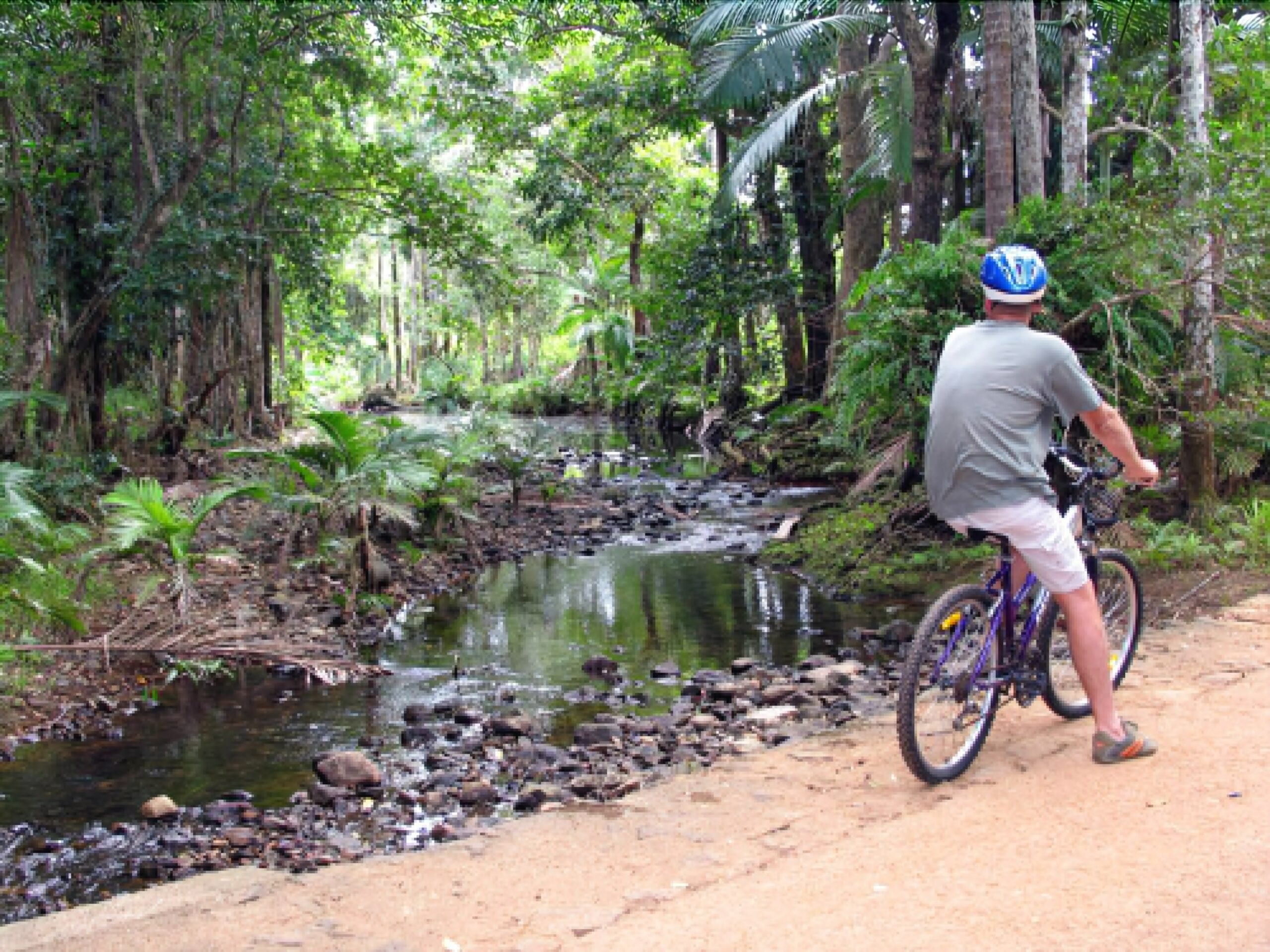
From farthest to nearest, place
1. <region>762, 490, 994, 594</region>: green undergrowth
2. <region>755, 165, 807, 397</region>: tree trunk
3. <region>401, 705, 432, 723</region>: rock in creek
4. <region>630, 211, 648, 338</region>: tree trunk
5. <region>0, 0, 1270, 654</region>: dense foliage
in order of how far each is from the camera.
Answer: <region>630, 211, 648, 338</region>: tree trunk
<region>755, 165, 807, 397</region>: tree trunk
<region>762, 490, 994, 594</region>: green undergrowth
<region>0, 0, 1270, 654</region>: dense foliage
<region>401, 705, 432, 723</region>: rock in creek

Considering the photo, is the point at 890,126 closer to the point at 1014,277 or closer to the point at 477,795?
the point at 1014,277

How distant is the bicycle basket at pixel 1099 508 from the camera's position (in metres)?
4.57

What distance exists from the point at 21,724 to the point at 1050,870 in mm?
5608

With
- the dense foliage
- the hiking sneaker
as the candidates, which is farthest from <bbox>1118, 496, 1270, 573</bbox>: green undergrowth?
the hiking sneaker

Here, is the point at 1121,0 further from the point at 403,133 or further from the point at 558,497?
the point at 403,133

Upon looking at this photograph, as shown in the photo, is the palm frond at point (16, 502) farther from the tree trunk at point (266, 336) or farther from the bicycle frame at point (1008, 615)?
the tree trunk at point (266, 336)

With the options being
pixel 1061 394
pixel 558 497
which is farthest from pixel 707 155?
pixel 1061 394

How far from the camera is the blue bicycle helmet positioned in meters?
4.20

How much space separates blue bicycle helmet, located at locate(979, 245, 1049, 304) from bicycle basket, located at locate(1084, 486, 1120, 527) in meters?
0.93

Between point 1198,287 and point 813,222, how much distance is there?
12058 millimetres

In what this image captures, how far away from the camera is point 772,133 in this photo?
54.3 ft

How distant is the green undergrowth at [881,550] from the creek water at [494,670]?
1.12 ft

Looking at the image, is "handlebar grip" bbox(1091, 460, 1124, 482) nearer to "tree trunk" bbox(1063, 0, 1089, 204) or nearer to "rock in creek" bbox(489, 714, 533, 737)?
"rock in creek" bbox(489, 714, 533, 737)

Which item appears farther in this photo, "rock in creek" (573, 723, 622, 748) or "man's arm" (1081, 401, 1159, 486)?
"rock in creek" (573, 723, 622, 748)
